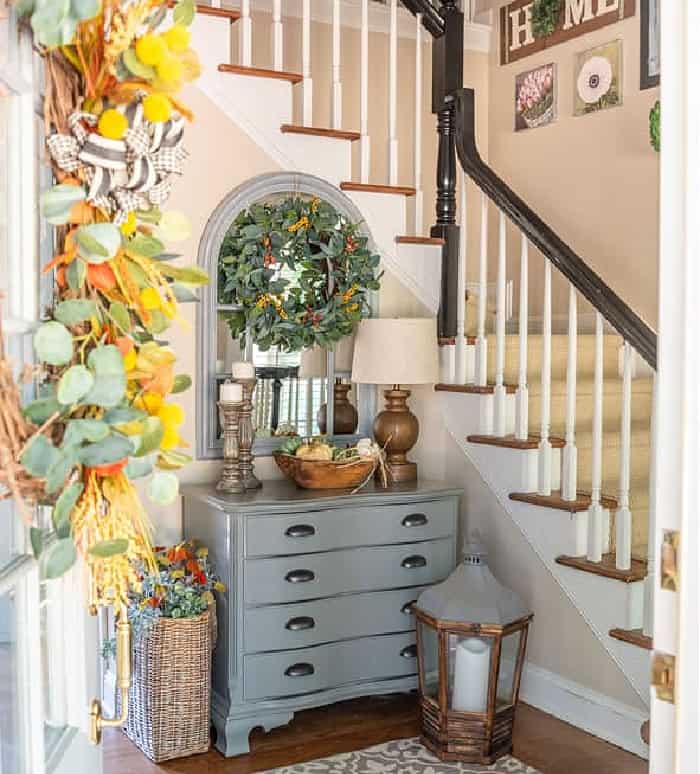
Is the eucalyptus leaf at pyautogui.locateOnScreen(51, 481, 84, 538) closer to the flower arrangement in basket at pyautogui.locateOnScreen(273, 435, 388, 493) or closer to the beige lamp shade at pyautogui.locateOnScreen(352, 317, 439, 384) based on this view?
the flower arrangement in basket at pyautogui.locateOnScreen(273, 435, 388, 493)

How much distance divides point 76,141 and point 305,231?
274 cm

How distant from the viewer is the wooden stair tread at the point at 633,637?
3121mm

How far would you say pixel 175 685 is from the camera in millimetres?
3145

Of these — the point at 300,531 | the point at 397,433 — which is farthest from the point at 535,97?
the point at 300,531

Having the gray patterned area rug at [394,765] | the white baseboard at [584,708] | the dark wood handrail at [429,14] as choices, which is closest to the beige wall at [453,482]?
the white baseboard at [584,708]

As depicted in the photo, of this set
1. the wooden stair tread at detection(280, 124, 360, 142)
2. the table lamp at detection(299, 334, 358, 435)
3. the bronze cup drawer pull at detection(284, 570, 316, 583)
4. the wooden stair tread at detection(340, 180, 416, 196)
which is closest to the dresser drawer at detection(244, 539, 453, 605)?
the bronze cup drawer pull at detection(284, 570, 316, 583)

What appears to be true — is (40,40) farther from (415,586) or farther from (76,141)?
(415,586)

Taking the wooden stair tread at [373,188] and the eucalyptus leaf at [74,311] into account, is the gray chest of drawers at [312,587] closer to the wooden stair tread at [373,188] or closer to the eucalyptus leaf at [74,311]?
the wooden stair tread at [373,188]

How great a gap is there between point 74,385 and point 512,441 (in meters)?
2.86

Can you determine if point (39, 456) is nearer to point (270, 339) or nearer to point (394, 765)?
point (394, 765)

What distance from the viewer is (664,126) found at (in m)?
1.27

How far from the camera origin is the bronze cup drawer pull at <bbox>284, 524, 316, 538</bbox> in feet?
10.9

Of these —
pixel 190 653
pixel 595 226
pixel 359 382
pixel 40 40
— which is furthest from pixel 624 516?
pixel 40 40

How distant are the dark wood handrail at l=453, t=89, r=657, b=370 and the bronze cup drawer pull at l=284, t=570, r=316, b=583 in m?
1.32
